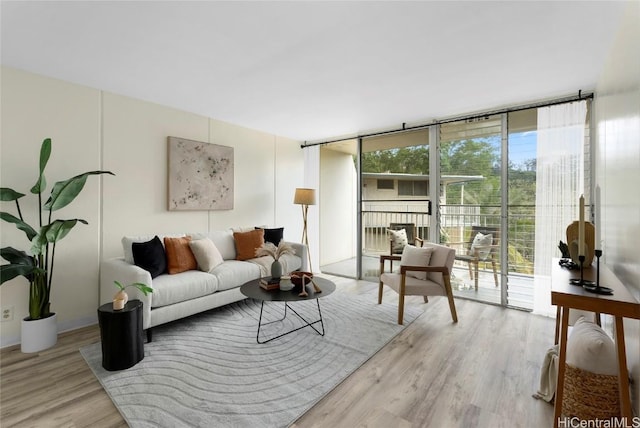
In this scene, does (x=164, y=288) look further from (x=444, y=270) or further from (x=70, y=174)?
(x=444, y=270)

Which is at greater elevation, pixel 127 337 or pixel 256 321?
pixel 127 337

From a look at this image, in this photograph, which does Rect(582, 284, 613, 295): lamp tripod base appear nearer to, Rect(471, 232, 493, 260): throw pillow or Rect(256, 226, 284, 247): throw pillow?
Rect(471, 232, 493, 260): throw pillow

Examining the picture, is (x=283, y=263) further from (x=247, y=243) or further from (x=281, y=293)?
(x=281, y=293)

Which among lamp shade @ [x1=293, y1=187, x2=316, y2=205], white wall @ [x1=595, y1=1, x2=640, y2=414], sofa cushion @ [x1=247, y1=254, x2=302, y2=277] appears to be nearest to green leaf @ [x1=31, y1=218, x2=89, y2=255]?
sofa cushion @ [x1=247, y1=254, x2=302, y2=277]

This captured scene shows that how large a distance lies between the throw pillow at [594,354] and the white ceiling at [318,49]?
2.02m

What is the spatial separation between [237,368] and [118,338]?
919 millimetres

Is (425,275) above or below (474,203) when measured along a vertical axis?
below

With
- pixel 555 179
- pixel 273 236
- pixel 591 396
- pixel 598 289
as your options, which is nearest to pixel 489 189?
pixel 555 179

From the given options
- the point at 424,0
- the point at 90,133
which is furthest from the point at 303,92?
the point at 90,133

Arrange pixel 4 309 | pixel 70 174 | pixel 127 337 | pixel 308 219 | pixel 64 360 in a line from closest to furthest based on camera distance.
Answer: pixel 127 337
pixel 64 360
pixel 4 309
pixel 70 174
pixel 308 219

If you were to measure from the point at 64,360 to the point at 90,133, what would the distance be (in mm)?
2189

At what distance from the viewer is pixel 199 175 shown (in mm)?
3963

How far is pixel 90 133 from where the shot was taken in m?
3.06

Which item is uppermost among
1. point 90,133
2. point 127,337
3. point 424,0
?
point 424,0
